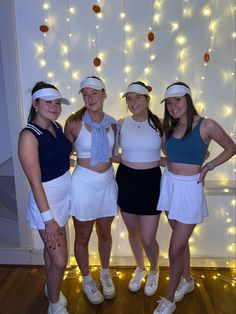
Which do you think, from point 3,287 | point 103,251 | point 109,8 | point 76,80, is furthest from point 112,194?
point 109,8

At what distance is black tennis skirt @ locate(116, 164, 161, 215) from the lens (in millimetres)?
1999

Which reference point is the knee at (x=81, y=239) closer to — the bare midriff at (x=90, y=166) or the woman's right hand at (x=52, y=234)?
the woman's right hand at (x=52, y=234)

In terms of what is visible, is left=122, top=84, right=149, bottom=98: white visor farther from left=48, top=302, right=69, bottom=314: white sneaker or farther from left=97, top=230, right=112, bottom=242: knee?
left=48, top=302, right=69, bottom=314: white sneaker

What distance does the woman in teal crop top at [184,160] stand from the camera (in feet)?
5.76

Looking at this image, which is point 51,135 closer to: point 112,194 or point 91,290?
point 112,194

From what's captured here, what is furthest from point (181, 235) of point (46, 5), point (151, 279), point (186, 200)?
point (46, 5)

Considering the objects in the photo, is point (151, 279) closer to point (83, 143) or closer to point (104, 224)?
point (104, 224)

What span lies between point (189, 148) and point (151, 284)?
1.11 metres

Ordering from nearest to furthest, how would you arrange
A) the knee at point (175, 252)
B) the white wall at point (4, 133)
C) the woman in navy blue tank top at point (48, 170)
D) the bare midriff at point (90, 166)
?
the woman in navy blue tank top at point (48, 170) → the knee at point (175, 252) → the bare midriff at point (90, 166) → the white wall at point (4, 133)

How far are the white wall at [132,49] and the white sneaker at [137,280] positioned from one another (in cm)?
107

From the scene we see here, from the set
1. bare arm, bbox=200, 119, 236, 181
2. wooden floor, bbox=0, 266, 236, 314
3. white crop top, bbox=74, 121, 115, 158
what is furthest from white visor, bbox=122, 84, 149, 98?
wooden floor, bbox=0, 266, 236, 314

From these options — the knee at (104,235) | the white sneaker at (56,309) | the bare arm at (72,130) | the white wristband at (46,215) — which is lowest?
the white sneaker at (56,309)

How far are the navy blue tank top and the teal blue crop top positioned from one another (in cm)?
64

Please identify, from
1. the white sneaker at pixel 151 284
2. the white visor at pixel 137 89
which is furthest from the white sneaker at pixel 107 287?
the white visor at pixel 137 89
